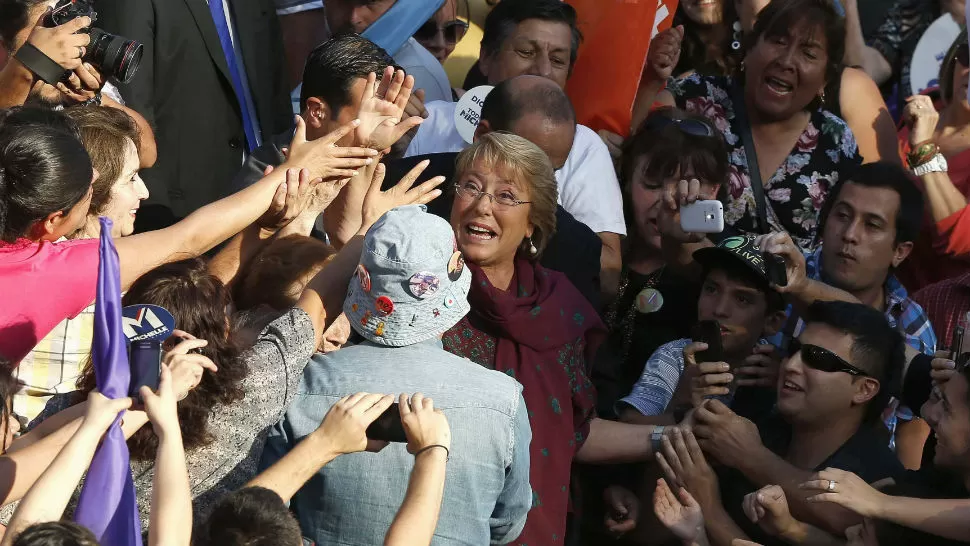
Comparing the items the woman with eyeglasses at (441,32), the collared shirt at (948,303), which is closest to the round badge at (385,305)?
the collared shirt at (948,303)

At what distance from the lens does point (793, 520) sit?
12.6 feet

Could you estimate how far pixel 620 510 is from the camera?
425 centimetres

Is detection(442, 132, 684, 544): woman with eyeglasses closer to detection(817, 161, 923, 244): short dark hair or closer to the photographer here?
the photographer

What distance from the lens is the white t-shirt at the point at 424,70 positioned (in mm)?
5441

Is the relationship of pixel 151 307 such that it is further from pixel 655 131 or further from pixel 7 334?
pixel 655 131

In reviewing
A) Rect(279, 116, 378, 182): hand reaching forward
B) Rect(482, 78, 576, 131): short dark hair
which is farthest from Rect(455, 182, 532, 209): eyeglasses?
Rect(482, 78, 576, 131): short dark hair

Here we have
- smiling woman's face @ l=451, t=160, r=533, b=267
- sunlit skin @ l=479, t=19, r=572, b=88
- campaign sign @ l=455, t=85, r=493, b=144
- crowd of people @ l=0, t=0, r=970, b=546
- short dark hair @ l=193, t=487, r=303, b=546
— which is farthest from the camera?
sunlit skin @ l=479, t=19, r=572, b=88

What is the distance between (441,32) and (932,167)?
2.14 metres

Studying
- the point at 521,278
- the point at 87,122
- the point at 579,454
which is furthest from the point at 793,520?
the point at 87,122

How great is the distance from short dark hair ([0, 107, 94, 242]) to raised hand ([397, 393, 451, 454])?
968 millimetres

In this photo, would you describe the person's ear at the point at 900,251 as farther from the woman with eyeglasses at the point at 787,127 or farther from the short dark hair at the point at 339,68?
the short dark hair at the point at 339,68

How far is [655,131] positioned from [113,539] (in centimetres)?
296

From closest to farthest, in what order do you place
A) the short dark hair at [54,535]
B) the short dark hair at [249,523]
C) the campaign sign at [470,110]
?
the short dark hair at [54,535] < the short dark hair at [249,523] < the campaign sign at [470,110]

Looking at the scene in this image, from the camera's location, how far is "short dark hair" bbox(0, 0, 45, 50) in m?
4.07
